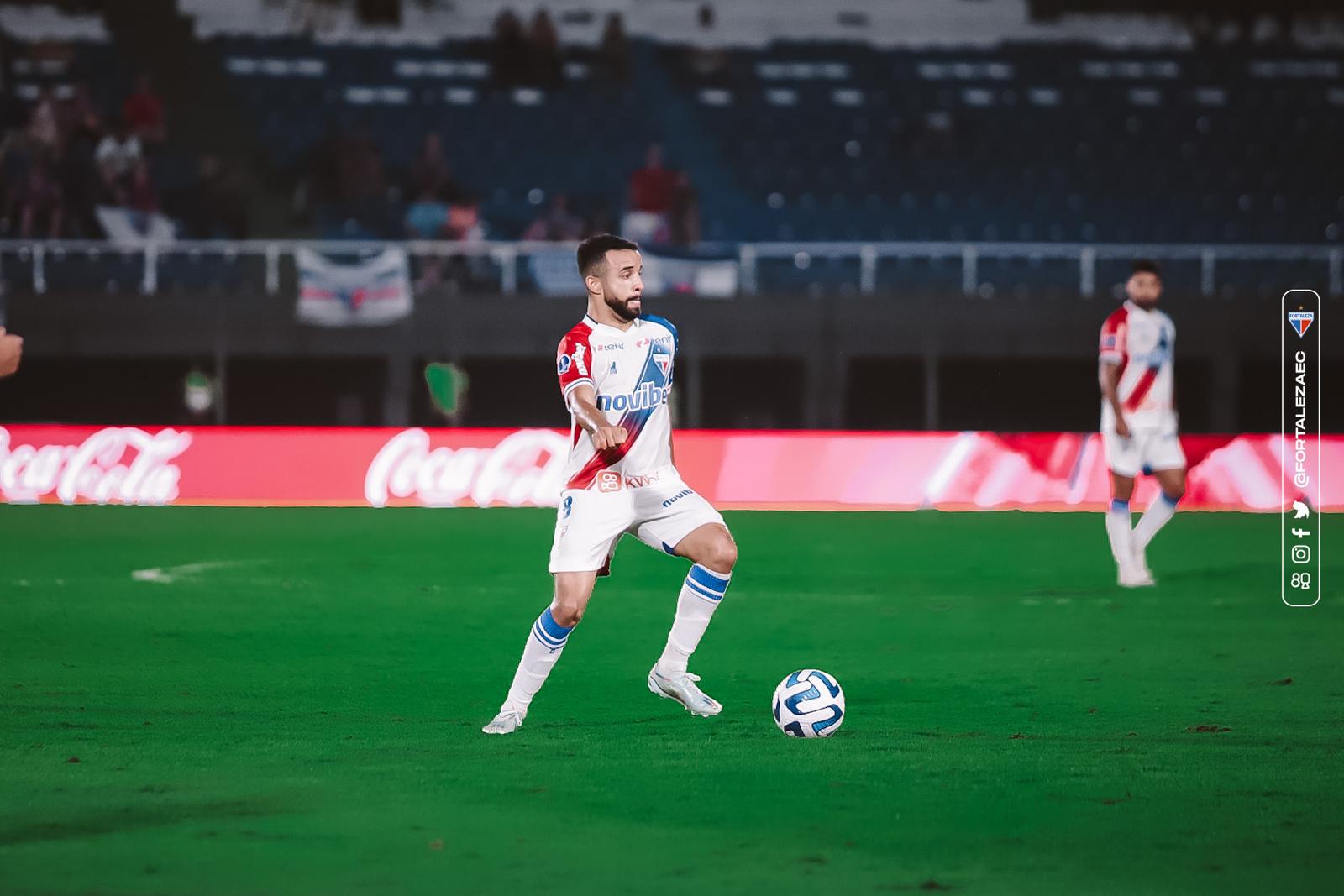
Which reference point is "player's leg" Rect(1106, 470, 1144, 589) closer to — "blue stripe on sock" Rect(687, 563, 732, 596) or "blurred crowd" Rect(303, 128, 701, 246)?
"blue stripe on sock" Rect(687, 563, 732, 596)

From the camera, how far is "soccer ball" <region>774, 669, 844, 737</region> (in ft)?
24.0

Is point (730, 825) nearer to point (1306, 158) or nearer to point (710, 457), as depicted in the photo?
point (710, 457)

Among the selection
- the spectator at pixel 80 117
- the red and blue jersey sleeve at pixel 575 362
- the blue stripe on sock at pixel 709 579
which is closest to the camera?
the red and blue jersey sleeve at pixel 575 362

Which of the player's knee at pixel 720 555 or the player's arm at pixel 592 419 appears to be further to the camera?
the player's knee at pixel 720 555

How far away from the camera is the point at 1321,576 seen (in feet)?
45.1

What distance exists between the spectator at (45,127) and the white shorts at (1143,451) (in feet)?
57.9

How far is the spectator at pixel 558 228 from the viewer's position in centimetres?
2514

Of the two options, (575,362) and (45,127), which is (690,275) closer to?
(45,127)

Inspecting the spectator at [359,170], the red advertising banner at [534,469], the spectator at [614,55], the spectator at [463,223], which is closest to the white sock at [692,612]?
the red advertising banner at [534,469]

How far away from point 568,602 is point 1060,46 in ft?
82.1

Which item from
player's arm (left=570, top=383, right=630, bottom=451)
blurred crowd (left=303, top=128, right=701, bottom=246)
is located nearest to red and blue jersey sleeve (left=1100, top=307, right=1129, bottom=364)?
player's arm (left=570, top=383, right=630, bottom=451)

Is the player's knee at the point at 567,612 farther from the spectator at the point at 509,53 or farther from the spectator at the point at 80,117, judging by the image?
the spectator at the point at 509,53

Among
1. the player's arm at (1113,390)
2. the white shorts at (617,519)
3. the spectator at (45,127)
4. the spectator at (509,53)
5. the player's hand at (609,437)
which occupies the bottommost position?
the white shorts at (617,519)

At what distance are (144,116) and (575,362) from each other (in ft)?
67.8
